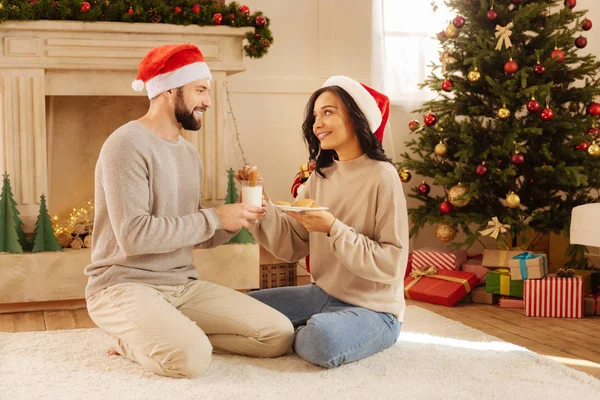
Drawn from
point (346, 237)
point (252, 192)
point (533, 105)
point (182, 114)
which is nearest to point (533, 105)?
point (533, 105)

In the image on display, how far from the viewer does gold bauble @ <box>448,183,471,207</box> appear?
12.9 feet

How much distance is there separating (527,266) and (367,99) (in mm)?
1484

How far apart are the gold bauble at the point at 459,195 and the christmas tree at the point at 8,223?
223 cm

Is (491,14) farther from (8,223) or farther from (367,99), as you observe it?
(8,223)

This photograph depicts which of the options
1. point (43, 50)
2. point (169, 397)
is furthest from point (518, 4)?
point (169, 397)

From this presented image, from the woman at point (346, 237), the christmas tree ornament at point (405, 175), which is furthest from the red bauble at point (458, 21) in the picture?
the woman at point (346, 237)

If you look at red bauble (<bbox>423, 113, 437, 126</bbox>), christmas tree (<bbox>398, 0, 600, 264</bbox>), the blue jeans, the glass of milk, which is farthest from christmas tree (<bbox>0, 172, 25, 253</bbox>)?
red bauble (<bbox>423, 113, 437, 126</bbox>)

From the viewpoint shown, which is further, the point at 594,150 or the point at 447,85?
the point at 447,85

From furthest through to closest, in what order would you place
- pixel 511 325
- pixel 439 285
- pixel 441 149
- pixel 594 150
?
1. pixel 441 149
2. pixel 439 285
3. pixel 594 150
4. pixel 511 325

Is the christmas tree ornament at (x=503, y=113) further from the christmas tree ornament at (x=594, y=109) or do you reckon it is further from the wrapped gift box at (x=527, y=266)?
the wrapped gift box at (x=527, y=266)

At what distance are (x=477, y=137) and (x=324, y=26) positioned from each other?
4.41 ft

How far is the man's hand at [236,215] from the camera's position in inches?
100

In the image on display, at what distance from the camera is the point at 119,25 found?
3.76 metres

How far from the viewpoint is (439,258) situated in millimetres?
4164
